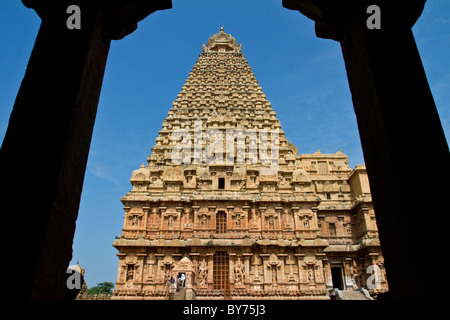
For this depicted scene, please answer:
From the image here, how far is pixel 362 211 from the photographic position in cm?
2972

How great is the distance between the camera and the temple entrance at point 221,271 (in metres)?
23.4

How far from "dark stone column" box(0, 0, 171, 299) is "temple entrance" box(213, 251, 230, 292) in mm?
21060

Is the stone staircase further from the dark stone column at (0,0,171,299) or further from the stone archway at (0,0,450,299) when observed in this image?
the dark stone column at (0,0,171,299)

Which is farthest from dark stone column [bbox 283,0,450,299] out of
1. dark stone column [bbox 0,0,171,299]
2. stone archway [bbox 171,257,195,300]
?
stone archway [bbox 171,257,195,300]

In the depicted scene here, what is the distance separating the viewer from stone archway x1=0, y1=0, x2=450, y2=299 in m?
3.31

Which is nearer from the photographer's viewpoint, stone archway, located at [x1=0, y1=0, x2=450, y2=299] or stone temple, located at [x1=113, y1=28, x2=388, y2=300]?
stone archway, located at [x1=0, y1=0, x2=450, y2=299]

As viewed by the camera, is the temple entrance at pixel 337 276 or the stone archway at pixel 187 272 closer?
the stone archway at pixel 187 272
